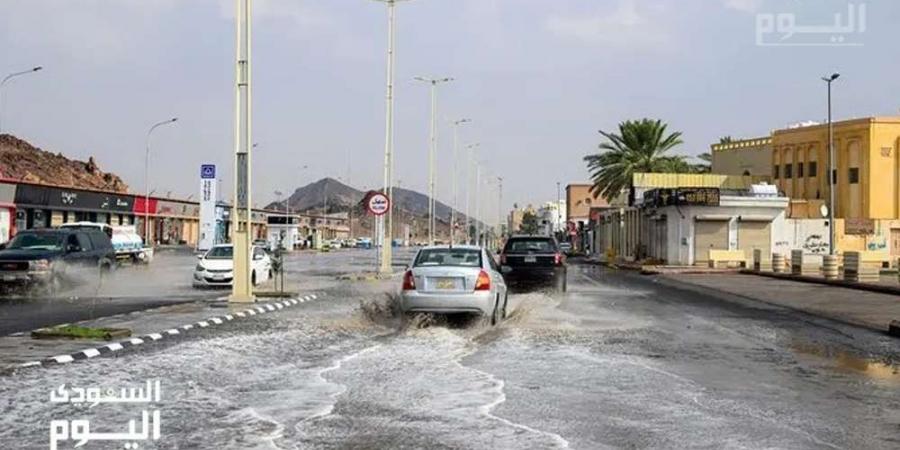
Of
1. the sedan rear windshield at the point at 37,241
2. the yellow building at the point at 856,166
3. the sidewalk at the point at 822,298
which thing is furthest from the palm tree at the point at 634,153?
the sedan rear windshield at the point at 37,241

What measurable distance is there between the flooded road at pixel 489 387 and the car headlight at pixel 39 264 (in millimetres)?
10303

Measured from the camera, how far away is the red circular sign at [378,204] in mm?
35906

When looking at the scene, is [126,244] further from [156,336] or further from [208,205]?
[156,336]

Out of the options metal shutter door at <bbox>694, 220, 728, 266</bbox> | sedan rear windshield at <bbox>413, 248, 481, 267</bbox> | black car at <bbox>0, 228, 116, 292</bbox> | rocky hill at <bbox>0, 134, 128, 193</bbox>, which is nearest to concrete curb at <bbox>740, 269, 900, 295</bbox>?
metal shutter door at <bbox>694, 220, 728, 266</bbox>

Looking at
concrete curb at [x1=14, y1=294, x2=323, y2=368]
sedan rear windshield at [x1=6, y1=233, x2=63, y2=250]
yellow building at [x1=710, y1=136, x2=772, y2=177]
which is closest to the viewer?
concrete curb at [x1=14, y1=294, x2=323, y2=368]

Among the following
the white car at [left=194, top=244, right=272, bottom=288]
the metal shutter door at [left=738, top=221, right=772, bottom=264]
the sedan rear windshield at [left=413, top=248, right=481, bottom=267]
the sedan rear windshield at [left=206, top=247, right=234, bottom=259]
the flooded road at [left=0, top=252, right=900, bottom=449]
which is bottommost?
the flooded road at [left=0, top=252, right=900, bottom=449]

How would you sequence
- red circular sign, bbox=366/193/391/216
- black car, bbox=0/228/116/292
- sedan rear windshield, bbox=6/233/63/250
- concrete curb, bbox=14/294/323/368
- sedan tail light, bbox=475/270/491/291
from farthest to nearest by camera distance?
red circular sign, bbox=366/193/391/216
sedan rear windshield, bbox=6/233/63/250
black car, bbox=0/228/116/292
sedan tail light, bbox=475/270/491/291
concrete curb, bbox=14/294/323/368

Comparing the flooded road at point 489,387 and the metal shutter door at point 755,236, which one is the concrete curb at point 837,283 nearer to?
the metal shutter door at point 755,236

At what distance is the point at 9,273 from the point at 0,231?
1007 inches

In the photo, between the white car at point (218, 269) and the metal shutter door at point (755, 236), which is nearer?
the white car at point (218, 269)

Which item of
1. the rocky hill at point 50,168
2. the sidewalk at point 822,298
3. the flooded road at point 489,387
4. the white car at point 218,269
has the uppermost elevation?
the rocky hill at point 50,168

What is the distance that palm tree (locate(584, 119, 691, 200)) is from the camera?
72.4m

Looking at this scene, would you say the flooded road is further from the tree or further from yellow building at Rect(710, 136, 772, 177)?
the tree

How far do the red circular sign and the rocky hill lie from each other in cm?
6022
